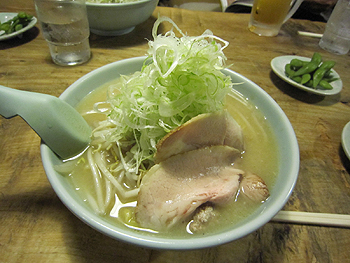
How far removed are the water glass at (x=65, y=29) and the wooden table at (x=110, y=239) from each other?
102 mm

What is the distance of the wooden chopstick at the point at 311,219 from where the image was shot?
1032 millimetres

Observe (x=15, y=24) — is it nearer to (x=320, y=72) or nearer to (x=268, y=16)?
(x=268, y=16)

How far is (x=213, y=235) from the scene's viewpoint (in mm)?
718

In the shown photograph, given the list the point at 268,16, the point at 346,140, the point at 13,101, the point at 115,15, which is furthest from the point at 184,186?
the point at 268,16

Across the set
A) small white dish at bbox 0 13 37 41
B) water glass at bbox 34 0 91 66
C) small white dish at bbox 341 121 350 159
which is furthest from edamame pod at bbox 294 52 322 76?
small white dish at bbox 0 13 37 41

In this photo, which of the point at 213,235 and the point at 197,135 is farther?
the point at 197,135

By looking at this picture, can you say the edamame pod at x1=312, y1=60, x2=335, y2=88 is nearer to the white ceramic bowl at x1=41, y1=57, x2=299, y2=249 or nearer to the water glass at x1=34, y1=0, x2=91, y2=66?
the white ceramic bowl at x1=41, y1=57, x2=299, y2=249

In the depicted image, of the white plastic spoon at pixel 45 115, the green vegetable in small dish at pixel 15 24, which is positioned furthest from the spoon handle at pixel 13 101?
the green vegetable in small dish at pixel 15 24

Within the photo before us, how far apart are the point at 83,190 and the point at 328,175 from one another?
1.31 m

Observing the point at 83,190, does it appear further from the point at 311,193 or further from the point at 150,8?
the point at 150,8

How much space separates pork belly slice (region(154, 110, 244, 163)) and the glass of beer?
1.99 m

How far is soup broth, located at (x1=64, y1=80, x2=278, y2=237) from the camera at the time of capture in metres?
0.87

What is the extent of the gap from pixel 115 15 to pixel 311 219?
2061 mm

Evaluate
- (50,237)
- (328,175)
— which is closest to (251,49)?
(328,175)
